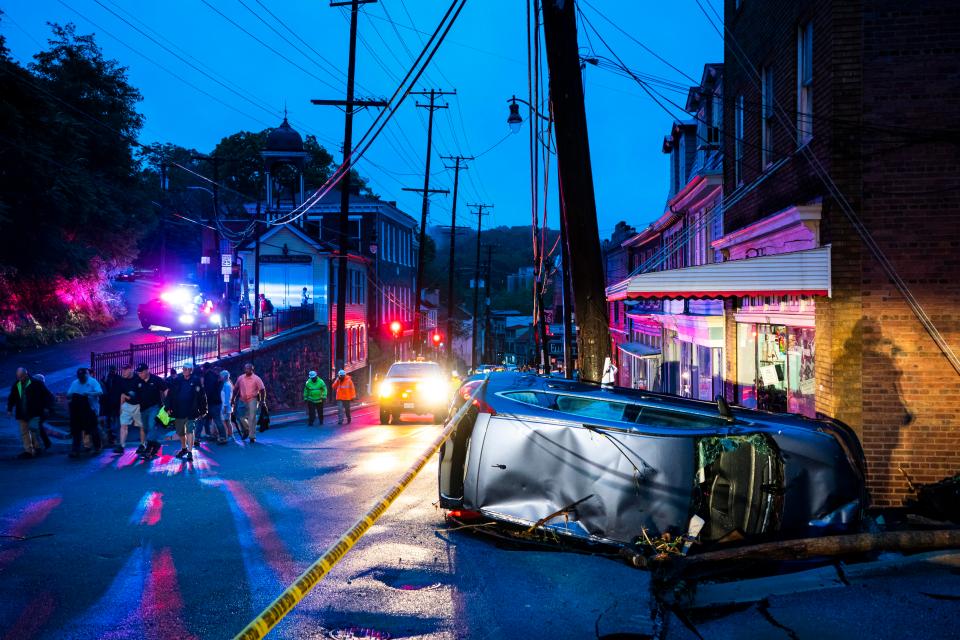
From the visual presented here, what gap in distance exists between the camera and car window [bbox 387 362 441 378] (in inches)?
894

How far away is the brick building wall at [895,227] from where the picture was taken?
9.99 m

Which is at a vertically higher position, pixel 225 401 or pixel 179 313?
pixel 179 313

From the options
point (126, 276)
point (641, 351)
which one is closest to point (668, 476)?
point (641, 351)

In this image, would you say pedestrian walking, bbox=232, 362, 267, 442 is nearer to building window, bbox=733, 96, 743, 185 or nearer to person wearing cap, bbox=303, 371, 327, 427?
person wearing cap, bbox=303, 371, 327, 427

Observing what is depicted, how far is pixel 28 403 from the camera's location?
45.2 ft

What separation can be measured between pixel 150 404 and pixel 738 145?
1295 centimetres

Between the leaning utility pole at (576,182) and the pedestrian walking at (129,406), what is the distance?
8259 mm

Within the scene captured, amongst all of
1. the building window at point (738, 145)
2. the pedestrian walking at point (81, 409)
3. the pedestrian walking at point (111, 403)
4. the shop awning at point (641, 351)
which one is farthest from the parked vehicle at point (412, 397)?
the building window at point (738, 145)

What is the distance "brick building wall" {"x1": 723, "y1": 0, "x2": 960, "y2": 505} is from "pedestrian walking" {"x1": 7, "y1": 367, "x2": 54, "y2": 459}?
41.6ft

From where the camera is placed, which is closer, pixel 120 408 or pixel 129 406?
→ pixel 129 406

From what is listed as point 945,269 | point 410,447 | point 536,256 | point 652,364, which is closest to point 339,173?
point 536,256

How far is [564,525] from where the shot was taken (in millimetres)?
7250

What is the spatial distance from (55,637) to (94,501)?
4904 mm

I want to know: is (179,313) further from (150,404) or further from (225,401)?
(150,404)
